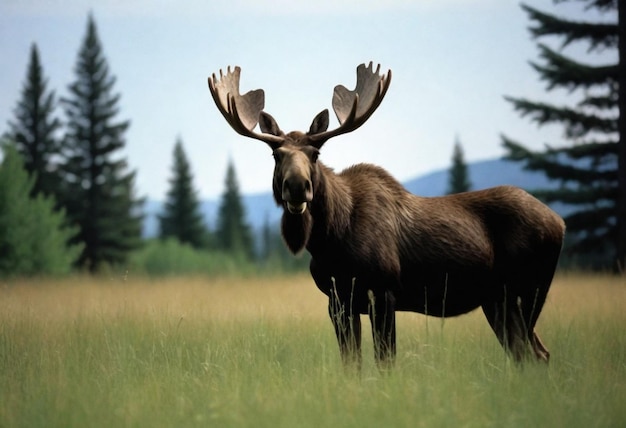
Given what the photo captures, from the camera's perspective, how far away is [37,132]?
1210 inches

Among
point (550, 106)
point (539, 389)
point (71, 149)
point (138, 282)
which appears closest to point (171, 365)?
point (539, 389)

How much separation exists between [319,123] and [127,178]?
89.6 feet

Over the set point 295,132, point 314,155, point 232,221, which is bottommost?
point 232,221

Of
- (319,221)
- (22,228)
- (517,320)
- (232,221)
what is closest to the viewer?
(319,221)

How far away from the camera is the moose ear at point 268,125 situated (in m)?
6.12

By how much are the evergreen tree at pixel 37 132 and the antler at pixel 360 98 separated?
26235 mm

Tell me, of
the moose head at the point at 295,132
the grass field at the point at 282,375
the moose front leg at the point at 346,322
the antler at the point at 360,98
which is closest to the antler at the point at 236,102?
the moose head at the point at 295,132

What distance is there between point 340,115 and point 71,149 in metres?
27.2

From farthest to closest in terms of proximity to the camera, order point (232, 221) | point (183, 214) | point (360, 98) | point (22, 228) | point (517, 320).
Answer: point (232, 221)
point (183, 214)
point (22, 228)
point (360, 98)
point (517, 320)

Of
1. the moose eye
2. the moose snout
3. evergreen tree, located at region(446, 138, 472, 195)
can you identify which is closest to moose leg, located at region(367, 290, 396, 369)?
the moose snout

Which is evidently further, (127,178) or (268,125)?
(127,178)

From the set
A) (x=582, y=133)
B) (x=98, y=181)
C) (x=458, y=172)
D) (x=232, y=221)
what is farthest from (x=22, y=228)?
(x=458, y=172)

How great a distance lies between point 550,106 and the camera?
19031mm

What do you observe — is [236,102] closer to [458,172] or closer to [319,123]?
[319,123]
